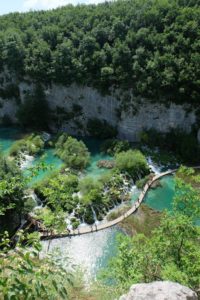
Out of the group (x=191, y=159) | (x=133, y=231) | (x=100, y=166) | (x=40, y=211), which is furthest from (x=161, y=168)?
(x=40, y=211)

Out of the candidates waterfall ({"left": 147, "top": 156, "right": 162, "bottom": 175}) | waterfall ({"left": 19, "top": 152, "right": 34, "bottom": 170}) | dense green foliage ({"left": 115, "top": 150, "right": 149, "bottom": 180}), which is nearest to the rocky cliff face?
waterfall ({"left": 147, "top": 156, "right": 162, "bottom": 175})

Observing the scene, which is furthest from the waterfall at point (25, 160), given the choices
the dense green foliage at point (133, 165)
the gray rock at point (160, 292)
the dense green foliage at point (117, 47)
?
the gray rock at point (160, 292)

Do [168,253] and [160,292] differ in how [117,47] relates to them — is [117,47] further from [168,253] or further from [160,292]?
[160,292]

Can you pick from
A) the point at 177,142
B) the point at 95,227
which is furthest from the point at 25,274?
the point at 177,142

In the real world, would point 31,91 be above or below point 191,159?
above

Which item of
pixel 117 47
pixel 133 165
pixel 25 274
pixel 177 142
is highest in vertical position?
pixel 25 274

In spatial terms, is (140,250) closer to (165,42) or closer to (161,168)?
(161,168)

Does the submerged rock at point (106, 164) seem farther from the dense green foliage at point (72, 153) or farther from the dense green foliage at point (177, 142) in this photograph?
the dense green foliage at point (177, 142)
